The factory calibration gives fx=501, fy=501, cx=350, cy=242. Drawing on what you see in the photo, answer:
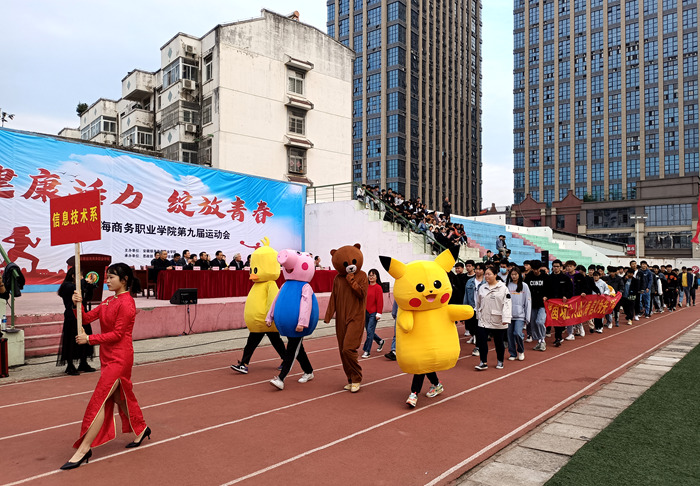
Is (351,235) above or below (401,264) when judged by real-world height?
above

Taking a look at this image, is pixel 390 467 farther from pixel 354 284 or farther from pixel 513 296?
pixel 513 296

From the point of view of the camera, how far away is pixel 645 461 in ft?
14.6

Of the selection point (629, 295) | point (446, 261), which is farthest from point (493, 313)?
point (629, 295)

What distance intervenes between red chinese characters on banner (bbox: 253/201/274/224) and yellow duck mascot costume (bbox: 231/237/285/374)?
12.7m

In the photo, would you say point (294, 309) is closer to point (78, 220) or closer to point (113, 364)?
point (113, 364)

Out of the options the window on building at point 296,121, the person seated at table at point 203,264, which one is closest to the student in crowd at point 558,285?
the person seated at table at point 203,264

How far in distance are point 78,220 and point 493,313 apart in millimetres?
6419

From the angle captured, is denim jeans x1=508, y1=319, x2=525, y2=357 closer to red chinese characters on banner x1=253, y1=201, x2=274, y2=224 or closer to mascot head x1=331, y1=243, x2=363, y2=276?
mascot head x1=331, y1=243, x2=363, y2=276

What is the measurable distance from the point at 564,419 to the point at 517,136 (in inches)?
3494

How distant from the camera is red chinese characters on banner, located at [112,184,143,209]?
1642 centimetres

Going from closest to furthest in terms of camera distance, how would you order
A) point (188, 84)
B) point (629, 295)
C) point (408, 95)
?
1. point (629, 295)
2. point (188, 84)
3. point (408, 95)

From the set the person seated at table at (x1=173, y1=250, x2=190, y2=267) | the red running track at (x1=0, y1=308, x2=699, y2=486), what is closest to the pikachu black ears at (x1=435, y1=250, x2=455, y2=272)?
the red running track at (x1=0, y1=308, x2=699, y2=486)

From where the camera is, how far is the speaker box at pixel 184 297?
12.5 m

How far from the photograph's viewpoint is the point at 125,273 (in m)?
4.92
